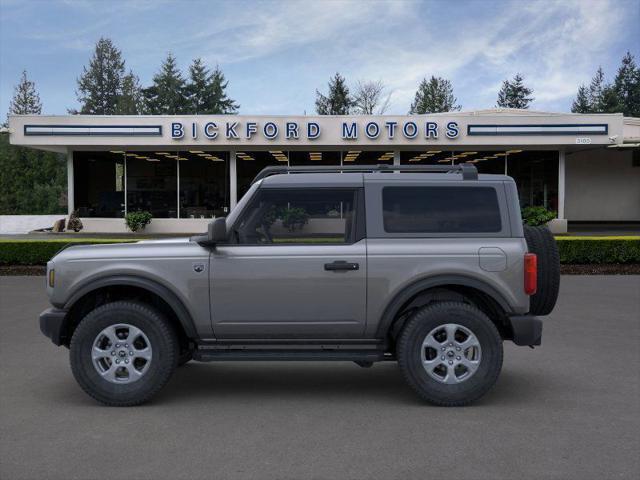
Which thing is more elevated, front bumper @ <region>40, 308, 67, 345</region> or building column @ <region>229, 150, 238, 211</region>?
building column @ <region>229, 150, 238, 211</region>

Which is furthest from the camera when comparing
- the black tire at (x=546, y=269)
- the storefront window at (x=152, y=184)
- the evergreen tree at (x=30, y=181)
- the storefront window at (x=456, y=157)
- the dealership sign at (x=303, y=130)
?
the evergreen tree at (x=30, y=181)

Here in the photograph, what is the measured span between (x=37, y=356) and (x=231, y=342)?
2.95 m

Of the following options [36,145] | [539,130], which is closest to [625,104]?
[539,130]

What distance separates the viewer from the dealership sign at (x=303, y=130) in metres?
27.1

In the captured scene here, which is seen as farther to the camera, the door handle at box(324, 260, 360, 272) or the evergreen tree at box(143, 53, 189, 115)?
the evergreen tree at box(143, 53, 189, 115)

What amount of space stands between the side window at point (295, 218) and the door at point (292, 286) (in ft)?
0.05

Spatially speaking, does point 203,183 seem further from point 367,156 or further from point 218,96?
point 218,96

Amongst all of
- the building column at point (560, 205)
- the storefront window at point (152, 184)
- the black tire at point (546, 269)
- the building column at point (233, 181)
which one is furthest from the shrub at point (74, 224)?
the black tire at point (546, 269)

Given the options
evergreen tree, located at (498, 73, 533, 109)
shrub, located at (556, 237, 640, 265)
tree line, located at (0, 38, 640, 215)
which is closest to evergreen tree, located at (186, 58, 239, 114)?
tree line, located at (0, 38, 640, 215)

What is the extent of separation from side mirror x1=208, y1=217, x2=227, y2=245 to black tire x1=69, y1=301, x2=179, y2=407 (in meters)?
0.80

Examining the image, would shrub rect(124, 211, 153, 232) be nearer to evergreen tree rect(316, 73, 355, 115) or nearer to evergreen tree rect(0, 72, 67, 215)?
evergreen tree rect(0, 72, 67, 215)

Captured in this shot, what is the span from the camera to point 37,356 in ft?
24.7

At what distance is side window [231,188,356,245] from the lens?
227 inches

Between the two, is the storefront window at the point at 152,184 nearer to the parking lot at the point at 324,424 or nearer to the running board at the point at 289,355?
the parking lot at the point at 324,424
